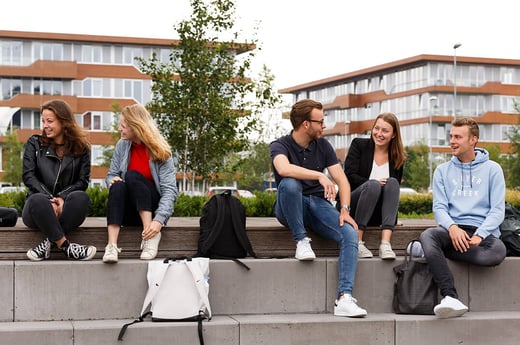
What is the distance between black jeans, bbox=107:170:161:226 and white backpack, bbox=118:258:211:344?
0.64 meters

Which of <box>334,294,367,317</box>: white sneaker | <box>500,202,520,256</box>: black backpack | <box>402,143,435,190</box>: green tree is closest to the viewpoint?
<box>334,294,367,317</box>: white sneaker

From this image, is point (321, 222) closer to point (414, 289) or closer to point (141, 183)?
point (414, 289)

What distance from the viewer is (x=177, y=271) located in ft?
22.9

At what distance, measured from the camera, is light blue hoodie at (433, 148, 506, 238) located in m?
7.88

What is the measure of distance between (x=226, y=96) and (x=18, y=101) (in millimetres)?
45411

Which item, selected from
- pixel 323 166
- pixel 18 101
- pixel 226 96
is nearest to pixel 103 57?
pixel 18 101

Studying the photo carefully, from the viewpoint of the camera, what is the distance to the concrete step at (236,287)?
7.10m

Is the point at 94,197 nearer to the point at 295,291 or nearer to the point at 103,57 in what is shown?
the point at 295,291

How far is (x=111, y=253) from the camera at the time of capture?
23.7 feet

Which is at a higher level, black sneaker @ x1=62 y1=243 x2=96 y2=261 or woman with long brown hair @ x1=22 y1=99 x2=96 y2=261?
woman with long brown hair @ x1=22 y1=99 x2=96 y2=261

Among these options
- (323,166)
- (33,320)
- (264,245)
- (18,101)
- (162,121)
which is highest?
(18,101)

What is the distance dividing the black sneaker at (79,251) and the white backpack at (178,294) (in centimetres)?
66

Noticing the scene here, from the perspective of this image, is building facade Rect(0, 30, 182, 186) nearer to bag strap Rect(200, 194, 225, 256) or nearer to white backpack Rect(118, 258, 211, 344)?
bag strap Rect(200, 194, 225, 256)

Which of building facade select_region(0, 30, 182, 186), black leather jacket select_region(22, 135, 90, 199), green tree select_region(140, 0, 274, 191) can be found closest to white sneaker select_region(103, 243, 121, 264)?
black leather jacket select_region(22, 135, 90, 199)
